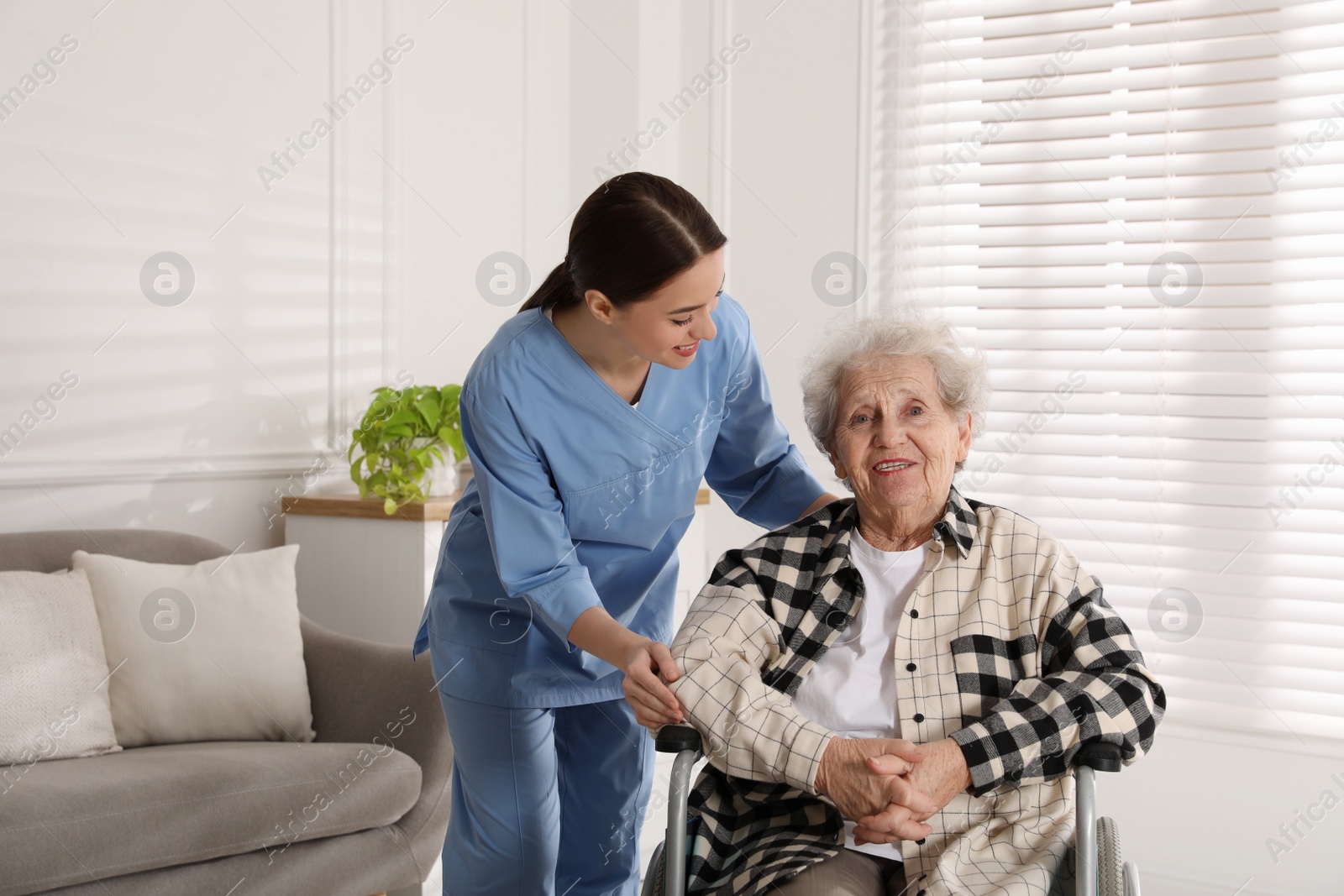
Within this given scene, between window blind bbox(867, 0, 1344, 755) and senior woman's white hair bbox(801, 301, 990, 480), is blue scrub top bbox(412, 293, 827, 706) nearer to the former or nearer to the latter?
senior woman's white hair bbox(801, 301, 990, 480)

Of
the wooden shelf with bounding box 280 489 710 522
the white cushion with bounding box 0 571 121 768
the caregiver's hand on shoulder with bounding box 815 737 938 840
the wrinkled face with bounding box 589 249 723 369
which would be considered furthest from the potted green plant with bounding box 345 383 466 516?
the caregiver's hand on shoulder with bounding box 815 737 938 840

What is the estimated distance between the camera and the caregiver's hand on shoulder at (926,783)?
1.27 m

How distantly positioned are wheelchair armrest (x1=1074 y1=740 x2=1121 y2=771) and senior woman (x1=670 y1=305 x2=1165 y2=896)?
0.06 ft

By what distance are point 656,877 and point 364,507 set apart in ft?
5.26

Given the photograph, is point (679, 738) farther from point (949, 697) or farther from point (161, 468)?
point (161, 468)

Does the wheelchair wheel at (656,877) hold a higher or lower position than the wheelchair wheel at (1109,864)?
lower

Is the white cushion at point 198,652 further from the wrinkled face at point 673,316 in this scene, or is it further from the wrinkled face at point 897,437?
the wrinkled face at point 897,437

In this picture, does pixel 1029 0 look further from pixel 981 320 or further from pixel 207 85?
pixel 207 85

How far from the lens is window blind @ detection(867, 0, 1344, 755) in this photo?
282 cm

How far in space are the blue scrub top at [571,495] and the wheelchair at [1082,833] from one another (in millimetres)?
261

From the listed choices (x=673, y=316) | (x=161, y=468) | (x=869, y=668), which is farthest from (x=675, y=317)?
(x=161, y=468)

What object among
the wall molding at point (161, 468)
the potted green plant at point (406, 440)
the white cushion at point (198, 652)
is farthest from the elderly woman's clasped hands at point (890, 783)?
the wall molding at point (161, 468)

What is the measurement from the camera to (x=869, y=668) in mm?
1469

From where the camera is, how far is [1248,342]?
9.46 feet
